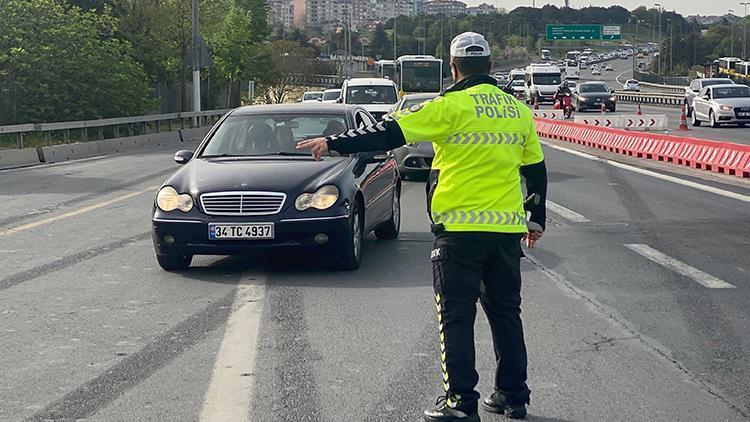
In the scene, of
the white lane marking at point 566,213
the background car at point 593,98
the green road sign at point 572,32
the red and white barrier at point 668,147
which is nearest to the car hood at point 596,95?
the background car at point 593,98

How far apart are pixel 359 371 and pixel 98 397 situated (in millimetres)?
1462

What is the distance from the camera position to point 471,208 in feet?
18.3

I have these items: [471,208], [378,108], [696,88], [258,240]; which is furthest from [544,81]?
[471,208]

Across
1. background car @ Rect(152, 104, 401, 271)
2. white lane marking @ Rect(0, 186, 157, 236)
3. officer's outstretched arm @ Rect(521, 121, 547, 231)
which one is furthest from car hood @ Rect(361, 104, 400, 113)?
officer's outstretched arm @ Rect(521, 121, 547, 231)

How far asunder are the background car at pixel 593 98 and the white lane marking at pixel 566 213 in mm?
41414

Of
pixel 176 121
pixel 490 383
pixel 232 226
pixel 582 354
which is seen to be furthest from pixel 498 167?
pixel 176 121

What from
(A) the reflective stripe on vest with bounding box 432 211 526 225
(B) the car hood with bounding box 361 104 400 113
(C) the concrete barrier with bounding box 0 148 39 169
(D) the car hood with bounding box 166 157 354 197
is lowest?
(C) the concrete barrier with bounding box 0 148 39 169

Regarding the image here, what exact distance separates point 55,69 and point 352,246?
104 feet

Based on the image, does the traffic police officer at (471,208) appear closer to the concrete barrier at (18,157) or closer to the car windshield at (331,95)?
the concrete barrier at (18,157)

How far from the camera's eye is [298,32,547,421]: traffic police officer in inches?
216

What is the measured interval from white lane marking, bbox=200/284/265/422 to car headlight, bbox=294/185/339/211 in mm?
1191

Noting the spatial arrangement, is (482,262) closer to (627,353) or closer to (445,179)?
(445,179)

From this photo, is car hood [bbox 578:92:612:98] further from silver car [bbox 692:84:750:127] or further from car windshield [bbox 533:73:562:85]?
car windshield [bbox 533:73:562:85]

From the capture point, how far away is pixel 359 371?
6.67 m
